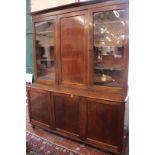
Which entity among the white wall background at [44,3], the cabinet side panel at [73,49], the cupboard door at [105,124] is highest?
the white wall background at [44,3]

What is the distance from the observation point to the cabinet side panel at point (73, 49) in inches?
85.0

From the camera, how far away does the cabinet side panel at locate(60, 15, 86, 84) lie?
7.09ft

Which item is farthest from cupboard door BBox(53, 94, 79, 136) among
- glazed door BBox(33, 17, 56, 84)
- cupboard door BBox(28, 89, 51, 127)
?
glazed door BBox(33, 17, 56, 84)

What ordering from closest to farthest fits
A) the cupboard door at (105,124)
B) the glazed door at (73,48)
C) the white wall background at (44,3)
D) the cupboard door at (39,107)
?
1. the cupboard door at (105,124)
2. the glazed door at (73,48)
3. the cupboard door at (39,107)
4. the white wall background at (44,3)

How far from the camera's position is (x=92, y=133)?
2088mm

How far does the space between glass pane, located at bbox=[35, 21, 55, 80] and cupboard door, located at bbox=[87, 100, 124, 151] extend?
95 cm

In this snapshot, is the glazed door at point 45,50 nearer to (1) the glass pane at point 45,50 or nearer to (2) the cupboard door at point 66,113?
(1) the glass pane at point 45,50

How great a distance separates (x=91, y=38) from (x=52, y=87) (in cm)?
98

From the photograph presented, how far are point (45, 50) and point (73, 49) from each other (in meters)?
0.68

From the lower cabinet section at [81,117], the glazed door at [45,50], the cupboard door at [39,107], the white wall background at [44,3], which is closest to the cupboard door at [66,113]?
the lower cabinet section at [81,117]

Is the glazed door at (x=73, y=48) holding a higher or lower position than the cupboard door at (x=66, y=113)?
higher
